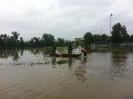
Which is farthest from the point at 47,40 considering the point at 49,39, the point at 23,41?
the point at 23,41

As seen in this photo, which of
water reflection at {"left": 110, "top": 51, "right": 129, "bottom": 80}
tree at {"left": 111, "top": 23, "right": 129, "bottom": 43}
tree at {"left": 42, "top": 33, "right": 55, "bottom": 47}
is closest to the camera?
water reflection at {"left": 110, "top": 51, "right": 129, "bottom": 80}

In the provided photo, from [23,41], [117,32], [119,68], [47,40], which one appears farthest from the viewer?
[47,40]

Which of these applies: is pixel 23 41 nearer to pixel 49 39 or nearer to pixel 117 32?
pixel 49 39

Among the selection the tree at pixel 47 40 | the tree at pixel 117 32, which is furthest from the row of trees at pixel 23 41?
the tree at pixel 117 32

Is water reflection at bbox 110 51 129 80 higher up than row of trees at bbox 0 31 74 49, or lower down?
lower down

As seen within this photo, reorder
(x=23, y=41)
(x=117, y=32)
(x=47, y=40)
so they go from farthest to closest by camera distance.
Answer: (x=47, y=40), (x=23, y=41), (x=117, y=32)

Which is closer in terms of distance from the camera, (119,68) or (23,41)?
(119,68)

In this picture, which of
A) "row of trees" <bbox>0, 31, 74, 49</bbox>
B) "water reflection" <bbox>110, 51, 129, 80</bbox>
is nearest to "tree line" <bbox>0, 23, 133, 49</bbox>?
"row of trees" <bbox>0, 31, 74, 49</bbox>

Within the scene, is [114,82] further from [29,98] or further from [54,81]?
[29,98]

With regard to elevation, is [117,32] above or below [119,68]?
above

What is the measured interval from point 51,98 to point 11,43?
89.7m

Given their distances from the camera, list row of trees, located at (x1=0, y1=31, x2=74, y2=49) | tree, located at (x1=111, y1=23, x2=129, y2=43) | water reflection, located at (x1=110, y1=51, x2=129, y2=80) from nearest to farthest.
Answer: water reflection, located at (x1=110, y1=51, x2=129, y2=80) → tree, located at (x1=111, y1=23, x2=129, y2=43) → row of trees, located at (x1=0, y1=31, x2=74, y2=49)

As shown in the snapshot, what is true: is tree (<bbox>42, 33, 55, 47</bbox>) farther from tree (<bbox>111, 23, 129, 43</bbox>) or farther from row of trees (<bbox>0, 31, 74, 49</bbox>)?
tree (<bbox>111, 23, 129, 43</bbox>)

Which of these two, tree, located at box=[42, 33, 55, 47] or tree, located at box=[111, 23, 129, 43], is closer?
tree, located at box=[111, 23, 129, 43]
